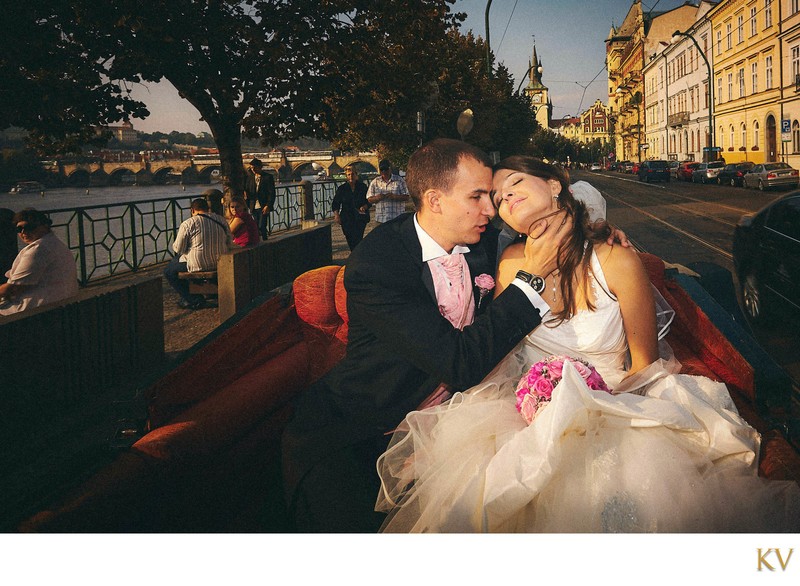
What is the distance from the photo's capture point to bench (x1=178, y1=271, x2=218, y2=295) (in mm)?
8484

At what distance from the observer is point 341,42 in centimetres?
1153

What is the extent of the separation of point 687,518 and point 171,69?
33.6 feet

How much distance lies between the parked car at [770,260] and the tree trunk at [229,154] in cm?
863

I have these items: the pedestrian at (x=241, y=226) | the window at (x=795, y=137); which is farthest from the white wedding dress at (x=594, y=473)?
the window at (x=795, y=137)

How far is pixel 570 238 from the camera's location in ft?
8.13

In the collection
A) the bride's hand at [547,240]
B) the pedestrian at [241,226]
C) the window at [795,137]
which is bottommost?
the bride's hand at [547,240]

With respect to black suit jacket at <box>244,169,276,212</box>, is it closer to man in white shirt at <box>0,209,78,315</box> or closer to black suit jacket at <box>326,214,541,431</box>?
man in white shirt at <box>0,209,78,315</box>

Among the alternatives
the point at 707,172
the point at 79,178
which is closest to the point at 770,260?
the point at 79,178

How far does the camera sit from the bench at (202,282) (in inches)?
334

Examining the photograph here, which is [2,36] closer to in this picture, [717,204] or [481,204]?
[481,204]

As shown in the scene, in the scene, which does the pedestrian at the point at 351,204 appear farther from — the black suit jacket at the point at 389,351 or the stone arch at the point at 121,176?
the black suit jacket at the point at 389,351

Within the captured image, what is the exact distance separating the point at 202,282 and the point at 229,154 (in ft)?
14.0

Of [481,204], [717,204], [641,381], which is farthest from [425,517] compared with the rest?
[717,204]

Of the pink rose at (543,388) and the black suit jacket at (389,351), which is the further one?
the black suit jacket at (389,351)
